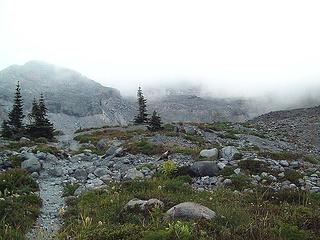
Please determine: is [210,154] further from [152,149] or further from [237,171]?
[152,149]

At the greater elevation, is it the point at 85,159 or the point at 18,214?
the point at 18,214

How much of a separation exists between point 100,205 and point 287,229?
5413 mm

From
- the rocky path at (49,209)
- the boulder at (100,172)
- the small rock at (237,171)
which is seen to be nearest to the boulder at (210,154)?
the small rock at (237,171)

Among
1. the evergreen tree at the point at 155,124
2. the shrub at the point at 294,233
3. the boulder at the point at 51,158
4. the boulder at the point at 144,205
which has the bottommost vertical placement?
the evergreen tree at the point at 155,124

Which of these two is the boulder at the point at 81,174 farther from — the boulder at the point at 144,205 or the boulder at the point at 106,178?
the boulder at the point at 144,205

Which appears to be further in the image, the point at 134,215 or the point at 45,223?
the point at 45,223

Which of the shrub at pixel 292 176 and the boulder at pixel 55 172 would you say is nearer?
the shrub at pixel 292 176

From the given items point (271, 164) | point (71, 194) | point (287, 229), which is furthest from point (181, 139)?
point (287, 229)

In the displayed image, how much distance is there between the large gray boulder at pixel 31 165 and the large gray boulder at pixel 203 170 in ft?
25.1

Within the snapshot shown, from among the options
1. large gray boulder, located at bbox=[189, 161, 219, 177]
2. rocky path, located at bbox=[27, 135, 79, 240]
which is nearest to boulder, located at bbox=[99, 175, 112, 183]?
rocky path, located at bbox=[27, 135, 79, 240]

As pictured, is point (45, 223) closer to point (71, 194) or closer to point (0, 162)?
point (71, 194)

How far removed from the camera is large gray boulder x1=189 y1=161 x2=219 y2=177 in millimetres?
18203

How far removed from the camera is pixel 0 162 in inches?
867

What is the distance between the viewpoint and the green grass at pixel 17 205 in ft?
31.4
